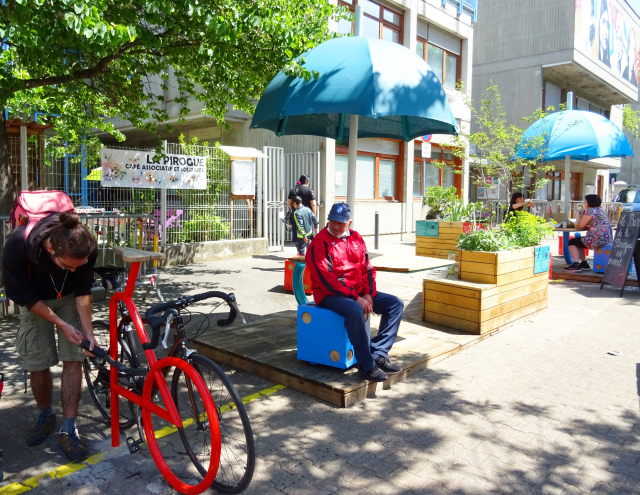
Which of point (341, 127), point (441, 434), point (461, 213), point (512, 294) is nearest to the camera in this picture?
point (441, 434)

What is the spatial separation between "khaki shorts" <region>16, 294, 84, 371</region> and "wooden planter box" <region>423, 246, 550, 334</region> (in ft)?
13.4

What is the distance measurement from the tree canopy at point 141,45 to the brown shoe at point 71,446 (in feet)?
12.1

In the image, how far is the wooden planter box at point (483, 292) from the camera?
598 cm

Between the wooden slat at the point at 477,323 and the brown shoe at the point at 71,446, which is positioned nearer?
the brown shoe at the point at 71,446

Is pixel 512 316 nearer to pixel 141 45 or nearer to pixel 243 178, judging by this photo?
A: pixel 141 45

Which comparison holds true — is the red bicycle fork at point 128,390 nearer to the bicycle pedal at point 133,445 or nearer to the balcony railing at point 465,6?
the bicycle pedal at point 133,445

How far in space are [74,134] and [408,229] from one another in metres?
11.1

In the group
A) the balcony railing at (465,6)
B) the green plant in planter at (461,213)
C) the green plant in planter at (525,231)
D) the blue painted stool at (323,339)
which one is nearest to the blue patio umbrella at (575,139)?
the green plant in planter at (461,213)

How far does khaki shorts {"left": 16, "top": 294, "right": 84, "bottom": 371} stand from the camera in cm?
339

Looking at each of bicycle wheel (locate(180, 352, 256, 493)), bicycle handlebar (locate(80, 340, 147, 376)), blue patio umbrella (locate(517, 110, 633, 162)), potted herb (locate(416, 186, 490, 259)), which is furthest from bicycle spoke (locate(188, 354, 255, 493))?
blue patio umbrella (locate(517, 110, 633, 162))

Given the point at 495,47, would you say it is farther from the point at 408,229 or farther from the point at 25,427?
the point at 25,427

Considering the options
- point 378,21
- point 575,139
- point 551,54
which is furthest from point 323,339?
point 551,54

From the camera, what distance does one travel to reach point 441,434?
3721mm

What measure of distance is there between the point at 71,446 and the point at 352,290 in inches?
90.1
